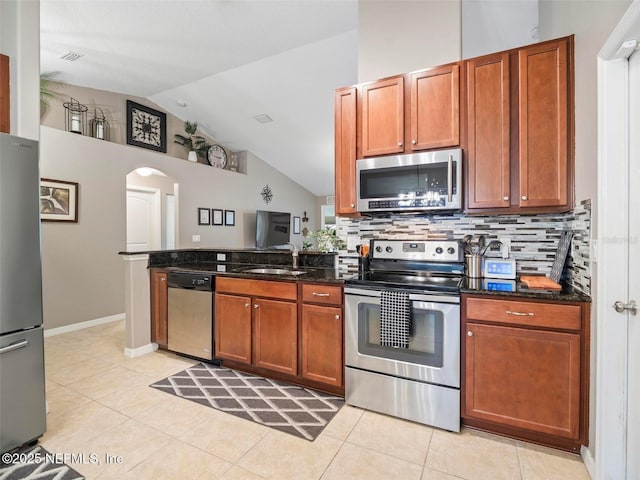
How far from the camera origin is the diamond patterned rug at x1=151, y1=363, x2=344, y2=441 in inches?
84.0

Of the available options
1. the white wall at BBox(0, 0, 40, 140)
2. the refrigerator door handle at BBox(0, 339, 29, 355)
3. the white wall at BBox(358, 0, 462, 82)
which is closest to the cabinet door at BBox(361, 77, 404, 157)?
the white wall at BBox(358, 0, 462, 82)

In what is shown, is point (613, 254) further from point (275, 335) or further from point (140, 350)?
point (140, 350)

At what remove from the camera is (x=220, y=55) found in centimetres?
393

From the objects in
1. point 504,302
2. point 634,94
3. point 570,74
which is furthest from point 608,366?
point 570,74

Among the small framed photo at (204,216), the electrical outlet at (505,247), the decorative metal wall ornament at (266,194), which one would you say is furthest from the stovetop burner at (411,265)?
the decorative metal wall ornament at (266,194)

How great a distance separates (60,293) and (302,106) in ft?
14.0

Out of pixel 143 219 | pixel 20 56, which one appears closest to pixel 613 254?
pixel 20 56

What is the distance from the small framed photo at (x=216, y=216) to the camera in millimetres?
6363

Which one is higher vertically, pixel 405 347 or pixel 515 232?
pixel 515 232

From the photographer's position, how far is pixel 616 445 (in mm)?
1528

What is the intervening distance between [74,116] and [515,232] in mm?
5357

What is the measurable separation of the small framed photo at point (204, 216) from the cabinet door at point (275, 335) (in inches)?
153

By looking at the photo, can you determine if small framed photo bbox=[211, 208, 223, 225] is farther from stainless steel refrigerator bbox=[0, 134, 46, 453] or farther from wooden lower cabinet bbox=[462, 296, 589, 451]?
wooden lower cabinet bbox=[462, 296, 589, 451]

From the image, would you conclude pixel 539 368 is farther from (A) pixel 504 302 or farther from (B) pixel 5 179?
(B) pixel 5 179
